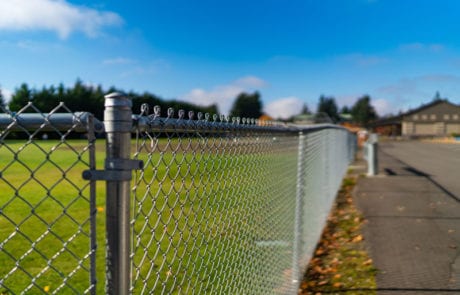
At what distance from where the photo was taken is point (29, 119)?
1199 mm

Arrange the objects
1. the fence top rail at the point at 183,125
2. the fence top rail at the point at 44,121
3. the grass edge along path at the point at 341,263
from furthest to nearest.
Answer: the grass edge along path at the point at 341,263
the fence top rail at the point at 183,125
the fence top rail at the point at 44,121

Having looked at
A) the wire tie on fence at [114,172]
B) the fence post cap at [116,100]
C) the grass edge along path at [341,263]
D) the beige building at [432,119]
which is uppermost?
the beige building at [432,119]

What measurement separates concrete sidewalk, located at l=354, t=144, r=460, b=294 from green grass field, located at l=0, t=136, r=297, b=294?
A: 1339 mm

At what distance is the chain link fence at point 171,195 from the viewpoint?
1.29m

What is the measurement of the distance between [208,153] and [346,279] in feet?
10.5

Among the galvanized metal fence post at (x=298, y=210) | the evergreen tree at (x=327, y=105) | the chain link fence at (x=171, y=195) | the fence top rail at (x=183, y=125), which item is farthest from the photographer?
the evergreen tree at (x=327, y=105)

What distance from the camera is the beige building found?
323 feet

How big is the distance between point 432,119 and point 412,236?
104199mm

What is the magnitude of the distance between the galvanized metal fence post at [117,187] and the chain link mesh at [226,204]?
0.29 ft

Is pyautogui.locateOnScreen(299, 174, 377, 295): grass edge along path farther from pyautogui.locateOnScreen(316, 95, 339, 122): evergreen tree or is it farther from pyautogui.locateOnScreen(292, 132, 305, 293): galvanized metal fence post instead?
pyautogui.locateOnScreen(316, 95, 339, 122): evergreen tree

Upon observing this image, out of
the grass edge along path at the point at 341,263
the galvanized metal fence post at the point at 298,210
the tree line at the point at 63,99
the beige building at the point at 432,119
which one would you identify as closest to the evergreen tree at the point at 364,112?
the beige building at the point at 432,119

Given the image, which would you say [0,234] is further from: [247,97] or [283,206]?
[247,97]

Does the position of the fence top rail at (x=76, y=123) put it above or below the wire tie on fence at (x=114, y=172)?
above

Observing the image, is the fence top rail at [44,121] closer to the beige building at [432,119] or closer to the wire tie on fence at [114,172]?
the wire tie on fence at [114,172]
